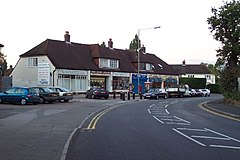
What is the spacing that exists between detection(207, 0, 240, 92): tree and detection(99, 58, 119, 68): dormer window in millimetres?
23874

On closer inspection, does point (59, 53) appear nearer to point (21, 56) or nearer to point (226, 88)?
point (21, 56)

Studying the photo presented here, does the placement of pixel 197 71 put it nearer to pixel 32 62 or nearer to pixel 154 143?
pixel 32 62

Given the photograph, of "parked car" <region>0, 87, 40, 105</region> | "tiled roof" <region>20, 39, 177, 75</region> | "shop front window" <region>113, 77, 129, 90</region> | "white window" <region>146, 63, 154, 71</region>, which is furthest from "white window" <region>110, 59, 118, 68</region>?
"parked car" <region>0, 87, 40, 105</region>

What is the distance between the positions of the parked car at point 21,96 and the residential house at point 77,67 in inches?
643

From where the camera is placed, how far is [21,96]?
30078 mm

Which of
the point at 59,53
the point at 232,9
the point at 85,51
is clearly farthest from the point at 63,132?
the point at 85,51

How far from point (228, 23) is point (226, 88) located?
593 centimetres

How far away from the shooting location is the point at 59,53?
50.9 meters

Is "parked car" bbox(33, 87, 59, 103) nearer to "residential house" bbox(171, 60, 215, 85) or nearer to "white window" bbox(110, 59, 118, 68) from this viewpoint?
"white window" bbox(110, 59, 118, 68)

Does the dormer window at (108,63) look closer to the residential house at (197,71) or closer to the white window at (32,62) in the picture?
the white window at (32,62)

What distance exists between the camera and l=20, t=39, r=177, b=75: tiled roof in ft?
162

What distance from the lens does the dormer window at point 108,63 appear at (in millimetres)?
55566

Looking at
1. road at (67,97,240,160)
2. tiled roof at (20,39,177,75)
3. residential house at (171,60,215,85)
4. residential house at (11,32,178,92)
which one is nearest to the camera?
road at (67,97,240,160)

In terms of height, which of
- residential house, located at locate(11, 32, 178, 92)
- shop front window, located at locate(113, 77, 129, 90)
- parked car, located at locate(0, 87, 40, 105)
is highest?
residential house, located at locate(11, 32, 178, 92)
